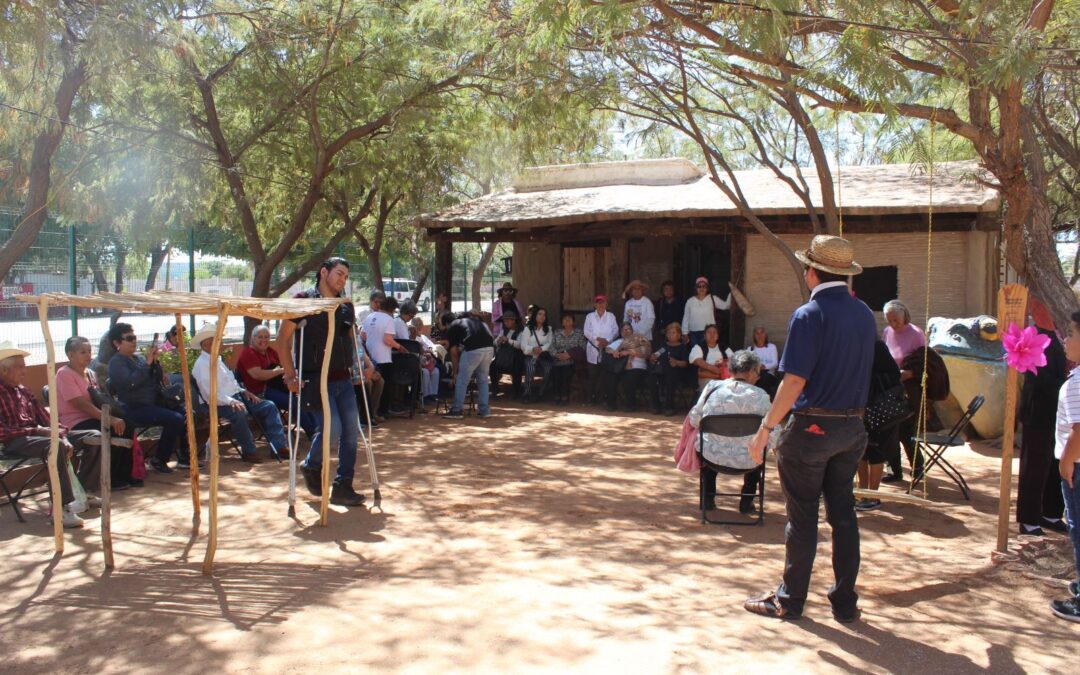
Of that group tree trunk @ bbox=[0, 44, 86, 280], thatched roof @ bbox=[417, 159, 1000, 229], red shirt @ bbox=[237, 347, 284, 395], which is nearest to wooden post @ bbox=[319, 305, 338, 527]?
red shirt @ bbox=[237, 347, 284, 395]

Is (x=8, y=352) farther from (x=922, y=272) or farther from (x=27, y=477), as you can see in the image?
(x=922, y=272)

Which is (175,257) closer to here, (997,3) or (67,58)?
(67,58)

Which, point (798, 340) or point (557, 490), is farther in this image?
point (557, 490)

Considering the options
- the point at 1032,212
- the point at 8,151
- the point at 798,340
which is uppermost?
the point at 8,151

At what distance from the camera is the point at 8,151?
13156 mm

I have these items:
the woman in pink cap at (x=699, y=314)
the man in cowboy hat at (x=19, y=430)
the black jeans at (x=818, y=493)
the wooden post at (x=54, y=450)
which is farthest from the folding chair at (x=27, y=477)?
the woman in pink cap at (x=699, y=314)

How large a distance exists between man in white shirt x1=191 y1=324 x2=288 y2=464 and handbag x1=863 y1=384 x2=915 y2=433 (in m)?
5.51

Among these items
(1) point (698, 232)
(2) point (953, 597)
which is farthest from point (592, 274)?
(2) point (953, 597)

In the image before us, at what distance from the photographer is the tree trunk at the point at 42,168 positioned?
9.16 meters

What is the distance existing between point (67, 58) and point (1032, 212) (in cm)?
920

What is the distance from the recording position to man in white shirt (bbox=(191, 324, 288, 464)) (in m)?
8.64

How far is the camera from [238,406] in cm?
869

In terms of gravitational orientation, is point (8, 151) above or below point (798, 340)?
above

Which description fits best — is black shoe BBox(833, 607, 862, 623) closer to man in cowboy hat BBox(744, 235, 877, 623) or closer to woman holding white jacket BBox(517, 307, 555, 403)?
man in cowboy hat BBox(744, 235, 877, 623)
